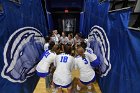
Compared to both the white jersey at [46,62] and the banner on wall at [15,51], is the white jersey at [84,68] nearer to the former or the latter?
the white jersey at [46,62]

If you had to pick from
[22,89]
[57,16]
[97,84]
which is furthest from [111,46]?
[57,16]

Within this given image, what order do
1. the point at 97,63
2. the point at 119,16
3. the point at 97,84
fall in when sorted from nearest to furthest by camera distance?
the point at 119,16, the point at 97,63, the point at 97,84

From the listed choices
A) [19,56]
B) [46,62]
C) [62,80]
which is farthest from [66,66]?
[19,56]

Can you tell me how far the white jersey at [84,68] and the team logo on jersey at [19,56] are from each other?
3.29 feet

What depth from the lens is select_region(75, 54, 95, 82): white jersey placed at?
140 inches

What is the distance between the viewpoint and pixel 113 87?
2.86m

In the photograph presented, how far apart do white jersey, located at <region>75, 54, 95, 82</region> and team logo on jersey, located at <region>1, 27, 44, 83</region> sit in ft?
3.29

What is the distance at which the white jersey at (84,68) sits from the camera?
11.7 ft

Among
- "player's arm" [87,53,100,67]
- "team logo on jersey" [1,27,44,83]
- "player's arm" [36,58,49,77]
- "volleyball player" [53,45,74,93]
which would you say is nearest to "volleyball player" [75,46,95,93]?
"volleyball player" [53,45,74,93]

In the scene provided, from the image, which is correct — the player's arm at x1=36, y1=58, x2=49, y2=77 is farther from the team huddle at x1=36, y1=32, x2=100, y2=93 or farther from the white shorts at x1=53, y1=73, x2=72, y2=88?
the white shorts at x1=53, y1=73, x2=72, y2=88

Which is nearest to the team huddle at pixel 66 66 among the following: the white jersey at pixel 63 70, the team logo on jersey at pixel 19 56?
the white jersey at pixel 63 70

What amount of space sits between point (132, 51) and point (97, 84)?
7.30ft

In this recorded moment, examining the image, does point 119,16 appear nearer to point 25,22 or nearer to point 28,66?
point 25,22

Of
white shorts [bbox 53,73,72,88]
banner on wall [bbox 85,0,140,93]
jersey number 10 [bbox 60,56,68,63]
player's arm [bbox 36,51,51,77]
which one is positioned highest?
banner on wall [bbox 85,0,140,93]
